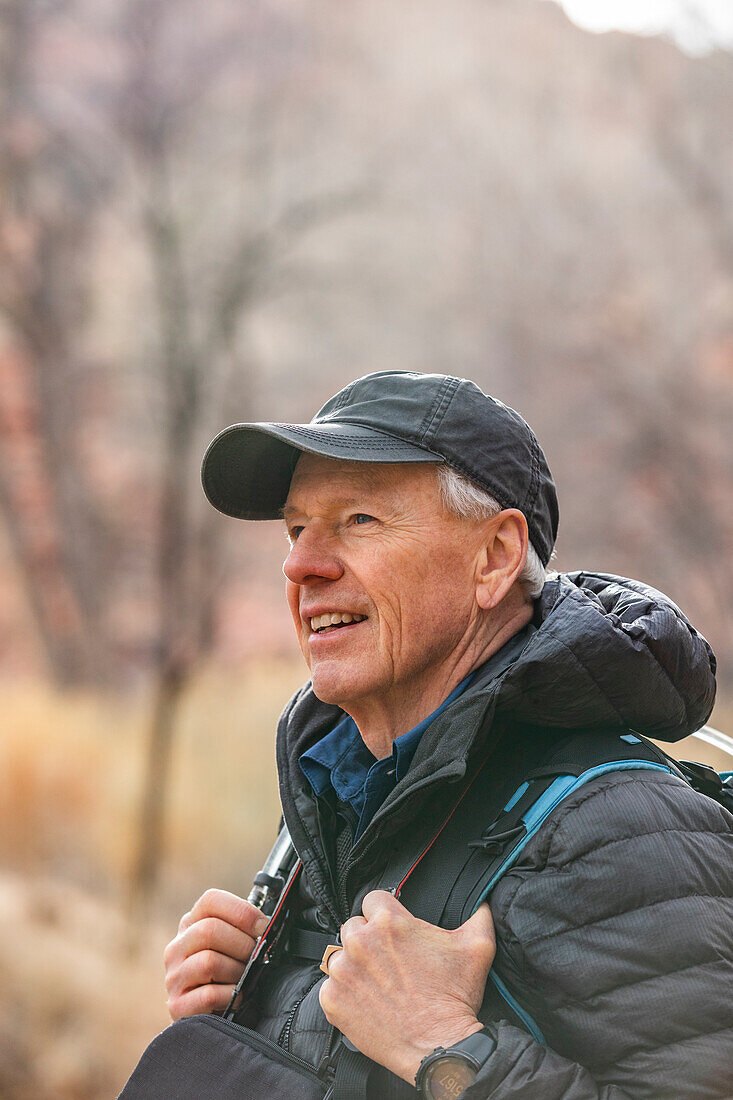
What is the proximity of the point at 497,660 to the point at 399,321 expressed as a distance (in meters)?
7.43

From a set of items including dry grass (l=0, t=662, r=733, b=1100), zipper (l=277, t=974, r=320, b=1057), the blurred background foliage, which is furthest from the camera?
the blurred background foliage

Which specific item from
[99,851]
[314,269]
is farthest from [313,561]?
[314,269]

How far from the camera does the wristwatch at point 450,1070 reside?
3.22ft

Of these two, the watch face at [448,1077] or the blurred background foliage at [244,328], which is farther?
the blurred background foliage at [244,328]

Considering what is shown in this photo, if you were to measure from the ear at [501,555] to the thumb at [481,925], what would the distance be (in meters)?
0.43

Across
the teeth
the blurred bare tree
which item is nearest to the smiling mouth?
the teeth

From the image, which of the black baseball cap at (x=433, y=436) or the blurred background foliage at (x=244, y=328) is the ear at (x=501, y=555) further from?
the blurred background foliage at (x=244, y=328)

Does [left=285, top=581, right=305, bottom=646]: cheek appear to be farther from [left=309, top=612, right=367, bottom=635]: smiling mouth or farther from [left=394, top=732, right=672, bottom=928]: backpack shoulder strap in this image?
[left=394, top=732, right=672, bottom=928]: backpack shoulder strap

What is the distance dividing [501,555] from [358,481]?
0.23m

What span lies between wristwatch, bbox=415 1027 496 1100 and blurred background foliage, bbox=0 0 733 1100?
4.69 meters

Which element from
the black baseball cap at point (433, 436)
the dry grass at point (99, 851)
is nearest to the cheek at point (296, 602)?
the black baseball cap at point (433, 436)

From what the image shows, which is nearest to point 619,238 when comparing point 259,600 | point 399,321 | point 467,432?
point 399,321

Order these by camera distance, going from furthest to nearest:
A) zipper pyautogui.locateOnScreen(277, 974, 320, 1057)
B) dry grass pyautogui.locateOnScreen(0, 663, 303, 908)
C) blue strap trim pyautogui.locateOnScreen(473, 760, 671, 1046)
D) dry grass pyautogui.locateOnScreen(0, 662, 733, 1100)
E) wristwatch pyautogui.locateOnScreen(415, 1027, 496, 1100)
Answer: dry grass pyautogui.locateOnScreen(0, 663, 303, 908)
dry grass pyautogui.locateOnScreen(0, 662, 733, 1100)
zipper pyautogui.locateOnScreen(277, 974, 320, 1057)
blue strap trim pyautogui.locateOnScreen(473, 760, 671, 1046)
wristwatch pyautogui.locateOnScreen(415, 1027, 496, 1100)

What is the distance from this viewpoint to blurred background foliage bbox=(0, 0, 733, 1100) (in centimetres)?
633
